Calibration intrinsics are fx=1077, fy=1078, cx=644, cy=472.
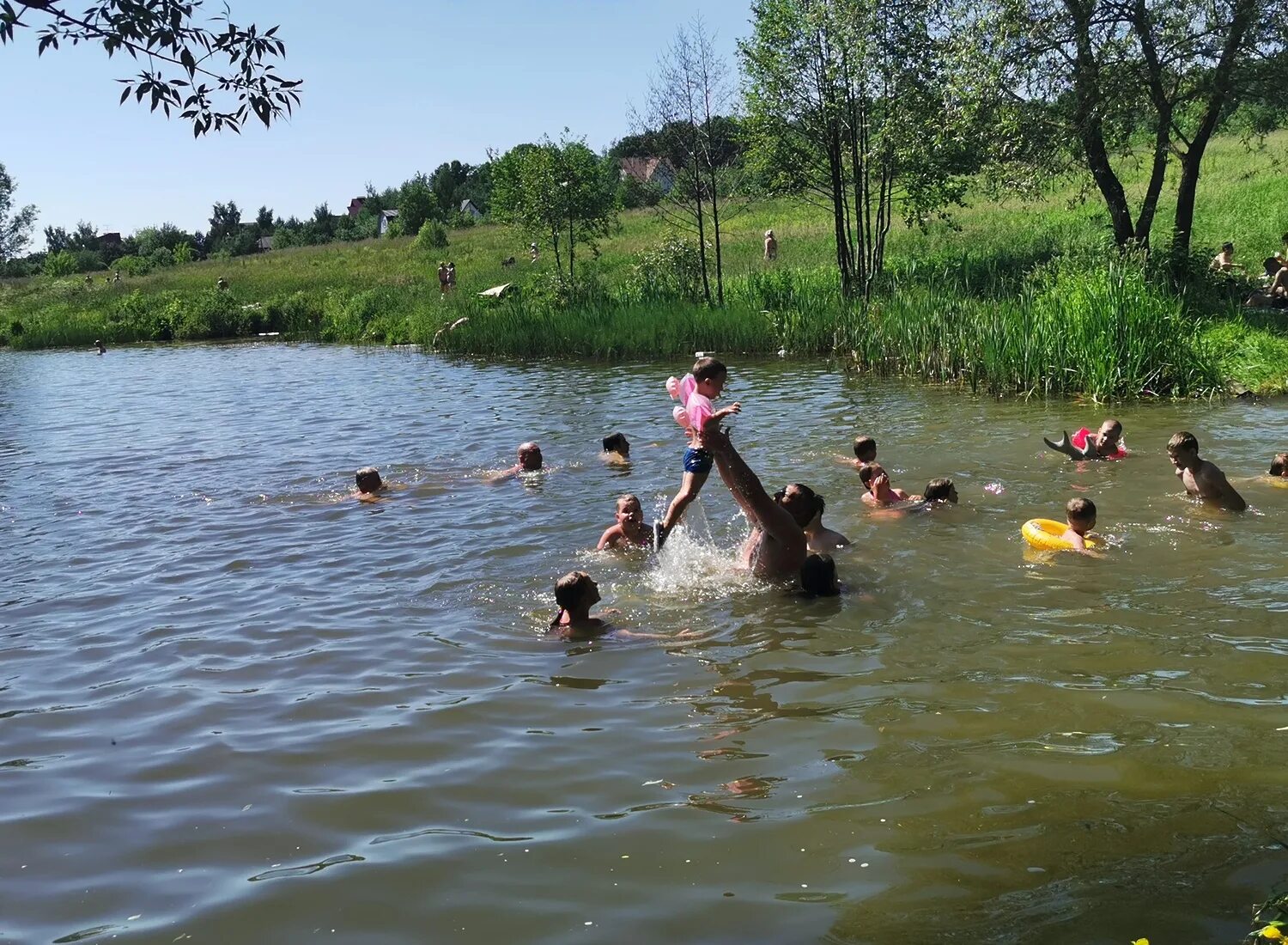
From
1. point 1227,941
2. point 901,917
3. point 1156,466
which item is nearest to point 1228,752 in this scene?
point 1227,941

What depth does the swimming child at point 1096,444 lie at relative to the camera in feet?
38.8

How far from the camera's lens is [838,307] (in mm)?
22641

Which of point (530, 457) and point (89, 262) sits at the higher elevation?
point (89, 262)

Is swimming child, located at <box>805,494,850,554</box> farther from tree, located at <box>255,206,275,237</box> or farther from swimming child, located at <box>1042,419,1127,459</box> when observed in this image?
tree, located at <box>255,206,275,237</box>

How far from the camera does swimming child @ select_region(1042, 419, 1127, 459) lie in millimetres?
11836

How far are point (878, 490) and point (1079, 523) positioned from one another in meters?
2.21

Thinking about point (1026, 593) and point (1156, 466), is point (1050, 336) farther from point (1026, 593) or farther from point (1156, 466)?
point (1026, 593)

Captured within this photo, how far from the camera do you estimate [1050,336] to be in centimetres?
1636

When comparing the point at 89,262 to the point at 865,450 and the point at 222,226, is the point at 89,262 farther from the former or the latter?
the point at 865,450

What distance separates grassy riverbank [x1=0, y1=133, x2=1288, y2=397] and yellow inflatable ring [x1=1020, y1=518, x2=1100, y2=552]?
769 cm

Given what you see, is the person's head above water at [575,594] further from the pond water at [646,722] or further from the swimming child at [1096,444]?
the swimming child at [1096,444]

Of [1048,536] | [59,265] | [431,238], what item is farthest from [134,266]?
[1048,536]

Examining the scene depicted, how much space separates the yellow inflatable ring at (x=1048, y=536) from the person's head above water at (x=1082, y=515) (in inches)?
3.7

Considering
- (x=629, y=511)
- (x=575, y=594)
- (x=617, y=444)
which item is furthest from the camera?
(x=617, y=444)
